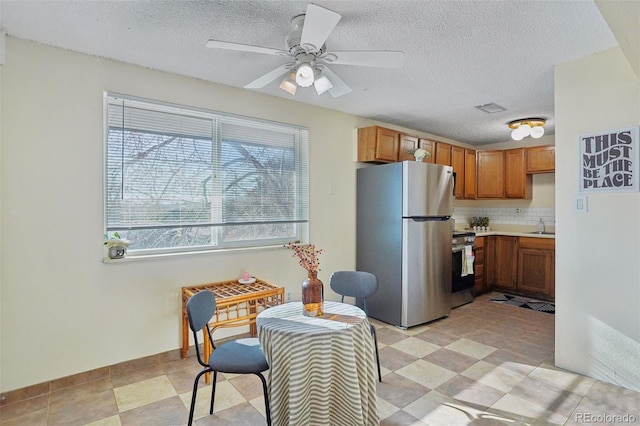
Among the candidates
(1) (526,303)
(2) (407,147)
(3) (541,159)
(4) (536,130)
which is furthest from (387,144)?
(1) (526,303)

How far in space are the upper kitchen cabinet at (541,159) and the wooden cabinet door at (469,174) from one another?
29.3 inches

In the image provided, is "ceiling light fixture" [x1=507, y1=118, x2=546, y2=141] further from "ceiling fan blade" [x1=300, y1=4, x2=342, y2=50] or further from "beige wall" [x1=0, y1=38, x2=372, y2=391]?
"beige wall" [x1=0, y1=38, x2=372, y2=391]

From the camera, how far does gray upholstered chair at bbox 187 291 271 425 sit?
1822 mm

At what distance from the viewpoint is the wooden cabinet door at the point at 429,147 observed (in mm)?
4535

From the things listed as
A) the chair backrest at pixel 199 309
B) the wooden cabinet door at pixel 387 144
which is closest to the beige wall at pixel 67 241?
the chair backrest at pixel 199 309

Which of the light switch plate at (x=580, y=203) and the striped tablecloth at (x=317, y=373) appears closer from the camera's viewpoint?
the striped tablecloth at (x=317, y=373)

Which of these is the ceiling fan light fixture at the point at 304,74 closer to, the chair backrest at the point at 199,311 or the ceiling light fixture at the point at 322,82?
the ceiling light fixture at the point at 322,82

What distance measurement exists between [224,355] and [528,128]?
4092 millimetres

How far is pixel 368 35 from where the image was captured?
→ 2227mm

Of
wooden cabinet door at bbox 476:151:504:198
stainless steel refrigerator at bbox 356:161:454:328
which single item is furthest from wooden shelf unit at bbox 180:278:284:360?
wooden cabinet door at bbox 476:151:504:198

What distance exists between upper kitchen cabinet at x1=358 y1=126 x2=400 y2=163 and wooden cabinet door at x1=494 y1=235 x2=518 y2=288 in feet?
7.57

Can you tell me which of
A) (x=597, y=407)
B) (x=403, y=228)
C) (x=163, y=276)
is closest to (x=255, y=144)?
(x=163, y=276)

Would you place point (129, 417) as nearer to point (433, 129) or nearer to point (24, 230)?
point (24, 230)

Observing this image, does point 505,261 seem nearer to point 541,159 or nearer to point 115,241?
point 541,159
